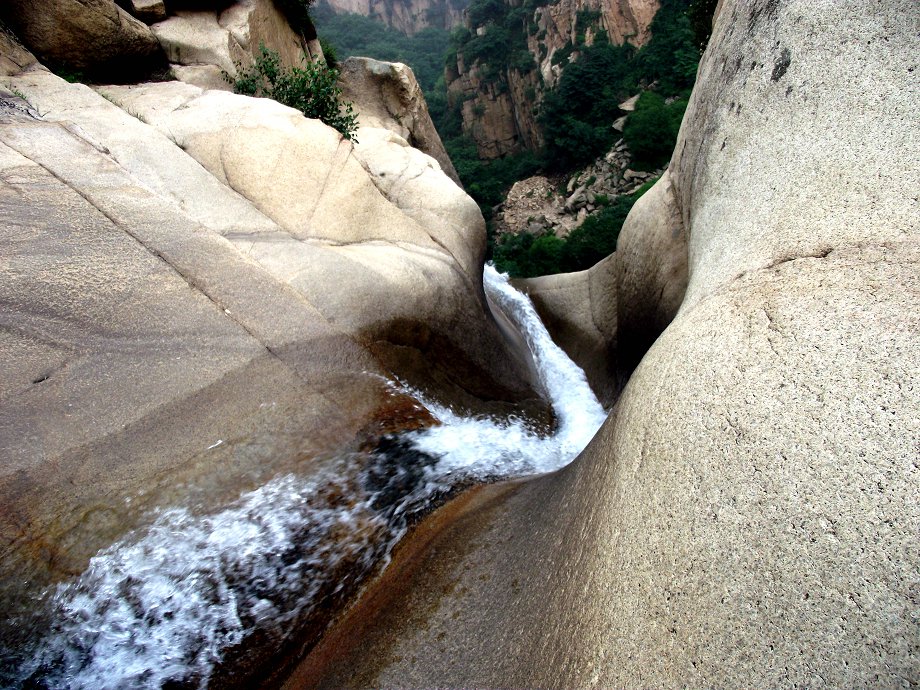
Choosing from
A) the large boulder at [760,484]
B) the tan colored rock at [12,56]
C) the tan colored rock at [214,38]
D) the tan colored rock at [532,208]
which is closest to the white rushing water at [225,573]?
the large boulder at [760,484]

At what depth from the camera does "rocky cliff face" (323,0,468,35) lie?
223 feet

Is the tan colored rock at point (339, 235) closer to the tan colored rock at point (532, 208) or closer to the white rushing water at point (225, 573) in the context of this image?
the white rushing water at point (225, 573)

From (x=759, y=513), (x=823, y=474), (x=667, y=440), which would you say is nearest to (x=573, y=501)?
(x=667, y=440)

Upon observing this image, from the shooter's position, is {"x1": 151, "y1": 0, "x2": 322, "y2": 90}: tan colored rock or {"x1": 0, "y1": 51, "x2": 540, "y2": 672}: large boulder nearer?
{"x1": 0, "y1": 51, "x2": 540, "y2": 672}: large boulder

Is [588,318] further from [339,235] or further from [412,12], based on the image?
[412,12]

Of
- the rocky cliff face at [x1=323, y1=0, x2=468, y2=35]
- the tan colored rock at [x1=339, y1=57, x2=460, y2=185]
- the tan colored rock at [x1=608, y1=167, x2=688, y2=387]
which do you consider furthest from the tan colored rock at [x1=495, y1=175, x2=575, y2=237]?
the rocky cliff face at [x1=323, y1=0, x2=468, y2=35]

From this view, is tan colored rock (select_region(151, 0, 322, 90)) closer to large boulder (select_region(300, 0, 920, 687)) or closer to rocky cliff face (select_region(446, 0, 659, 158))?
large boulder (select_region(300, 0, 920, 687))

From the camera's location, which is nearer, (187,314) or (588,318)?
(187,314)

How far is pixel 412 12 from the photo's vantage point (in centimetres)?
6944

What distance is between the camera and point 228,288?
391 cm

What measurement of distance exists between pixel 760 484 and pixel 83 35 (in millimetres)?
→ 9625

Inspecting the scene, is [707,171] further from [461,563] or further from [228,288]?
[228,288]

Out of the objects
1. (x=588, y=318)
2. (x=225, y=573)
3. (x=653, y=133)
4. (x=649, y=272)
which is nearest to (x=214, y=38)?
(x=588, y=318)

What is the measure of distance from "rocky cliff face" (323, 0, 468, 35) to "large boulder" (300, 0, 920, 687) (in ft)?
254
